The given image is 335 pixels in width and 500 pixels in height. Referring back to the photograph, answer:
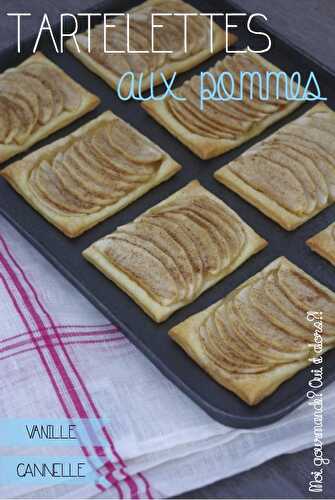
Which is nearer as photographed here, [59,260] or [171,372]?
[171,372]

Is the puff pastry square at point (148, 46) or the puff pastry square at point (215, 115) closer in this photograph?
the puff pastry square at point (215, 115)

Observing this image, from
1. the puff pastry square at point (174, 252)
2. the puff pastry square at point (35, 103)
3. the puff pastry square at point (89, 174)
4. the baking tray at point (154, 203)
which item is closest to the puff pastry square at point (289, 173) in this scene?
the baking tray at point (154, 203)

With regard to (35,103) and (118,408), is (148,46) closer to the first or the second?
(35,103)

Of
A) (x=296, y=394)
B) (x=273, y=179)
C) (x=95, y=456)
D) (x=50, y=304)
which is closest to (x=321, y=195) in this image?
(x=273, y=179)

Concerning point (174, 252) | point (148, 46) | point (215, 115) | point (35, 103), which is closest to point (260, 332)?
point (174, 252)

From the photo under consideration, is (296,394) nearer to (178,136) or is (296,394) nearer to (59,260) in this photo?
(59,260)

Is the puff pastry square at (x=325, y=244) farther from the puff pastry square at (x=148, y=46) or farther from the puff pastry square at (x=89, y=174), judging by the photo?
the puff pastry square at (x=148, y=46)
